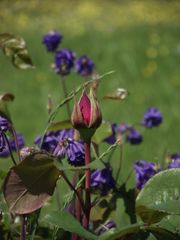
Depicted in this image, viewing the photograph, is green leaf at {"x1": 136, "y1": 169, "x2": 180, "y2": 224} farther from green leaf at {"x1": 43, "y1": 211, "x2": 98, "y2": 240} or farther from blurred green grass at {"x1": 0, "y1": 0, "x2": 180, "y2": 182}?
blurred green grass at {"x1": 0, "y1": 0, "x2": 180, "y2": 182}

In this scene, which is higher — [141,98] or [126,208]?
[126,208]

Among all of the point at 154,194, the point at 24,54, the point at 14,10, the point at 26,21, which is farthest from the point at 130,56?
the point at 154,194

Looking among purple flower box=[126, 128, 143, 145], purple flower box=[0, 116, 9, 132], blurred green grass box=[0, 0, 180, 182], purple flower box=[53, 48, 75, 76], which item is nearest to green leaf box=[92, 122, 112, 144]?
purple flower box=[0, 116, 9, 132]

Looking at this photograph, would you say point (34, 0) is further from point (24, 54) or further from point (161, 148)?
point (24, 54)

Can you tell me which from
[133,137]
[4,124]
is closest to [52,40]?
[133,137]

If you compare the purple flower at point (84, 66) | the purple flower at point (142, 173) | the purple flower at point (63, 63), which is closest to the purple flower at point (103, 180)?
the purple flower at point (142, 173)

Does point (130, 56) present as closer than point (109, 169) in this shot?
No

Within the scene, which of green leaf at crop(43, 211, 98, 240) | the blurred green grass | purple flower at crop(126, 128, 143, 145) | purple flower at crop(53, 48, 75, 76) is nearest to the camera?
green leaf at crop(43, 211, 98, 240)
